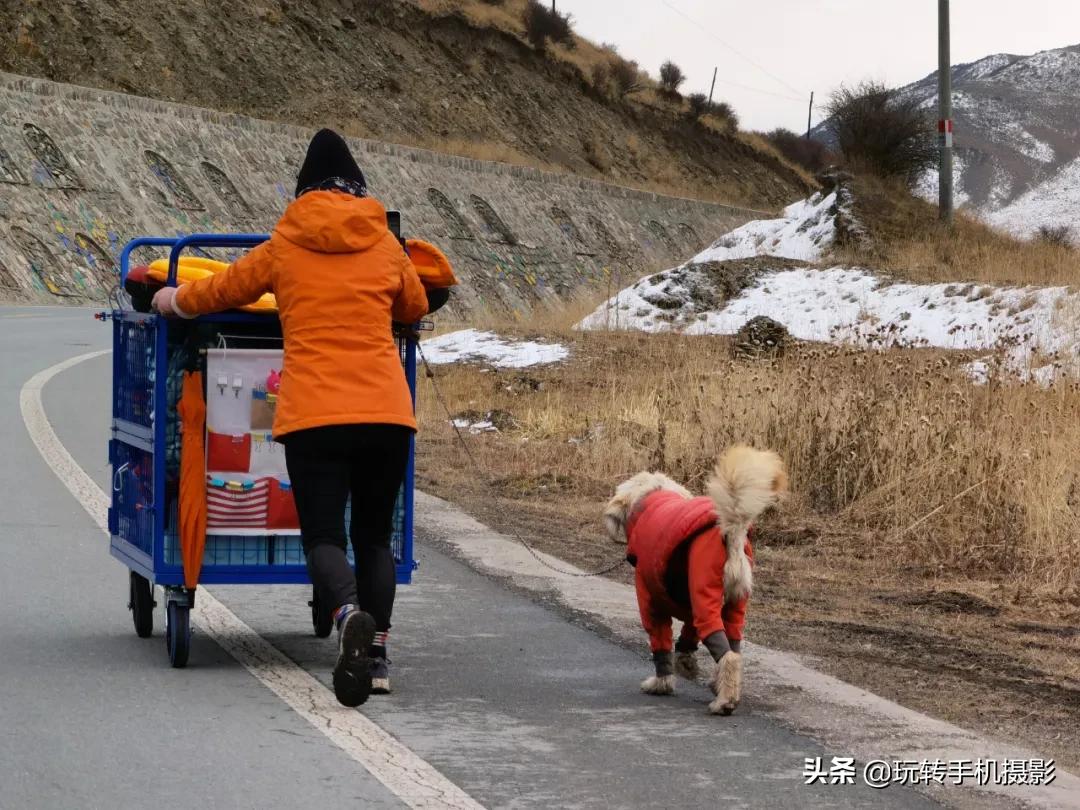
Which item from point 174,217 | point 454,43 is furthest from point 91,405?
point 454,43

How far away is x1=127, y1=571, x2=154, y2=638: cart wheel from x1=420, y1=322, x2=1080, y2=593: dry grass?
4348mm

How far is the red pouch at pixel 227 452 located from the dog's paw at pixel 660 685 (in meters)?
1.79

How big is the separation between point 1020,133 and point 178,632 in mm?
133481

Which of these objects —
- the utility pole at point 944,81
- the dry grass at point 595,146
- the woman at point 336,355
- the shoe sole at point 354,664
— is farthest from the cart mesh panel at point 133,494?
the dry grass at point 595,146

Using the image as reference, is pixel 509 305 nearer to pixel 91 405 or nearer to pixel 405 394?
pixel 91 405

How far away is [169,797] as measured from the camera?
4652 mm

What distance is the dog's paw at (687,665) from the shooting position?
21.3 ft

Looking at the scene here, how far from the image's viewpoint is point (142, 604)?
702 centimetres

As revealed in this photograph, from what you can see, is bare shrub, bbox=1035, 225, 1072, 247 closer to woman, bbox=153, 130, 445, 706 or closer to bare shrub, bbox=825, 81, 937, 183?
bare shrub, bbox=825, 81, 937, 183

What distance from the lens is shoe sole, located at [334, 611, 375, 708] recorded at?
5465 millimetres

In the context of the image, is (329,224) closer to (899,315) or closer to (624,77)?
(899,315)

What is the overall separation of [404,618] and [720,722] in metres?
2.26

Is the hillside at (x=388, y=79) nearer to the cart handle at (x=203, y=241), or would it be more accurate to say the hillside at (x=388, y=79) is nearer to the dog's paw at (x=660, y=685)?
the cart handle at (x=203, y=241)

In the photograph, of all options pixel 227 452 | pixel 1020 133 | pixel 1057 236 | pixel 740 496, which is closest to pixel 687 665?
pixel 740 496
